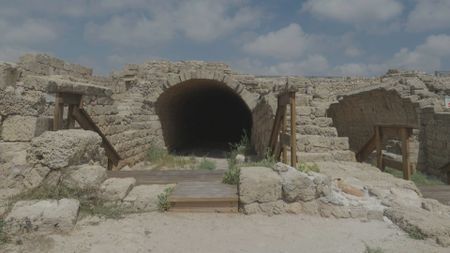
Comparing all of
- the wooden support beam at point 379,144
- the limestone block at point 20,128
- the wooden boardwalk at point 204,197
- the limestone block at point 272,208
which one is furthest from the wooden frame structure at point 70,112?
the wooden support beam at point 379,144

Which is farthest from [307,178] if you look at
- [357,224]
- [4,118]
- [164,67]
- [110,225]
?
[164,67]

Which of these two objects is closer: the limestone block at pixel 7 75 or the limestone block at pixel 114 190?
the limestone block at pixel 114 190

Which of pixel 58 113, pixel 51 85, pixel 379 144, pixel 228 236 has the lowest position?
pixel 228 236

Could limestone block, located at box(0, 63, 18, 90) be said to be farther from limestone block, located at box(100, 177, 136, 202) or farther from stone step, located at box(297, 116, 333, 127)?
stone step, located at box(297, 116, 333, 127)

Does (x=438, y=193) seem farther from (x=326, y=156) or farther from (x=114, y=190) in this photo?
(x=114, y=190)

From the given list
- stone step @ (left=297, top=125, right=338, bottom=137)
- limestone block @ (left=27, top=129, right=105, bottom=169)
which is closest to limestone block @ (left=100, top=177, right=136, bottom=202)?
limestone block @ (left=27, top=129, right=105, bottom=169)

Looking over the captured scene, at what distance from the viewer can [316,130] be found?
7273 millimetres

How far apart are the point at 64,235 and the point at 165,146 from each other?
8.87 m

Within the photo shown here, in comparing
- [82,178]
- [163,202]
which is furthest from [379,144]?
[82,178]

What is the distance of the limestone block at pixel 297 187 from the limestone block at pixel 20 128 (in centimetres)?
349

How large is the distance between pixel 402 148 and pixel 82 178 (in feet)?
18.5

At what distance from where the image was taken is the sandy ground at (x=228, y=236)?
3.16m

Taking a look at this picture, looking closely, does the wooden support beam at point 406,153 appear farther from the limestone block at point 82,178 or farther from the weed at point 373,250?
the limestone block at point 82,178

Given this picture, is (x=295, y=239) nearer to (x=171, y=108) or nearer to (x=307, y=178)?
(x=307, y=178)
